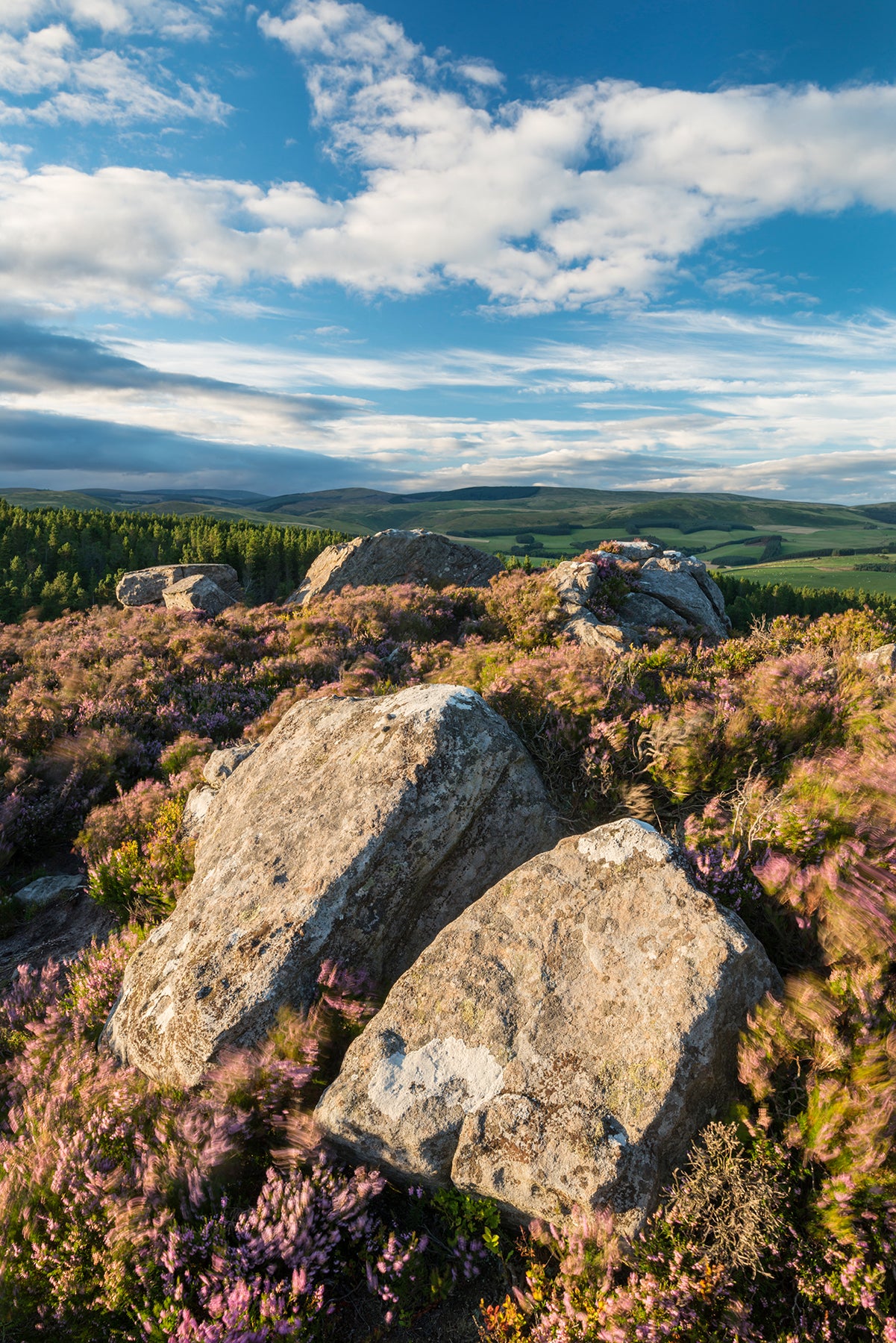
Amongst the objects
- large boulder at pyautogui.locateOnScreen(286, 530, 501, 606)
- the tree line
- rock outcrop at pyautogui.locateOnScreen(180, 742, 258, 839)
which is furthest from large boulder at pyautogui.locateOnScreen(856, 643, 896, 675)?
the tree line

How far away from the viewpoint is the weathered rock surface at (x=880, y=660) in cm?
818

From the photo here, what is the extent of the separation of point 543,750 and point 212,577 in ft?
82.6

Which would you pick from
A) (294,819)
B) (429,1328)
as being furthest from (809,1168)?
(294,819)

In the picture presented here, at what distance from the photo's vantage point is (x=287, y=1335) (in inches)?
150

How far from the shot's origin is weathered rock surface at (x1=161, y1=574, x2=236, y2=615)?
912 inches

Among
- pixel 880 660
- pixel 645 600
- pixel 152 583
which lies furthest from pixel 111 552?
pixel 880 660

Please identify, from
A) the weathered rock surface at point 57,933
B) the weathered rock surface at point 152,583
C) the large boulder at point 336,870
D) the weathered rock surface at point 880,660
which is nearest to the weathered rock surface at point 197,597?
the weathered rock surface at point 152,583

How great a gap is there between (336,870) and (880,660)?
7.83 meters

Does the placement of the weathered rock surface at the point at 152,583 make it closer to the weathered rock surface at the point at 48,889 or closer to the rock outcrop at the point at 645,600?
the rock outcrop at the point at 645,600

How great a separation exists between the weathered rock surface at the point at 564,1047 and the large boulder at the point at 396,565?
20.2 meters

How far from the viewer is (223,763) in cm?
918

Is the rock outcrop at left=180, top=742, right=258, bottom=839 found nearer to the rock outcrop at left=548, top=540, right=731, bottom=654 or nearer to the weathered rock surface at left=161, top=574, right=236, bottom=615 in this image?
the rock outcrop at left=548, top=540, right=731, bottom=654

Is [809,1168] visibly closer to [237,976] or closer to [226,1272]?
[226,1272]

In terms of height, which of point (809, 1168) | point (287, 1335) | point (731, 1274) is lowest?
point (287, 1335)
